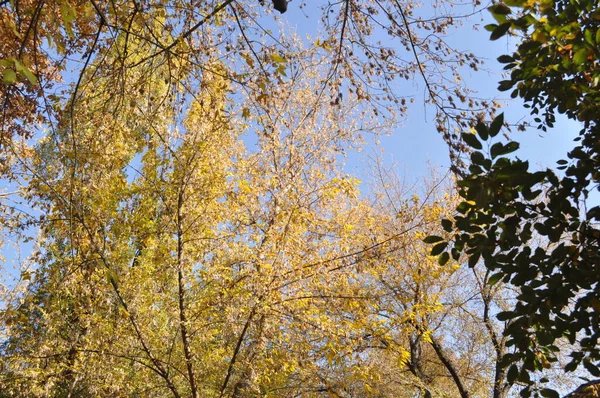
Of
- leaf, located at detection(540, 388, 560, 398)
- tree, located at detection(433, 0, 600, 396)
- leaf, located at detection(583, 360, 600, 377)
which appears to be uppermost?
tree, located at detection(433, 0, 600, 396)

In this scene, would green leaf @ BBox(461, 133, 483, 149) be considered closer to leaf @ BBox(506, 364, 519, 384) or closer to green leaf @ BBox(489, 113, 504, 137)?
green leaf @ BBox(489, 113, 504, 137)

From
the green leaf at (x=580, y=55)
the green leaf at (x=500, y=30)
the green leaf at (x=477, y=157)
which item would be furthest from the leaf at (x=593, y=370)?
the green leaf at (x=500, y=30)

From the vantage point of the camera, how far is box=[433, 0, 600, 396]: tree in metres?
1.70

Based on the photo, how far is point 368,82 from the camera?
12.2 feet

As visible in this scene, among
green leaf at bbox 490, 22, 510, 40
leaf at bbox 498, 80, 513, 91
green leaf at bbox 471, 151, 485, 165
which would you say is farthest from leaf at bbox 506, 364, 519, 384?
green leaf at bbox 490, 22, 510, 40

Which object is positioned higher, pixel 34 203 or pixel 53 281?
pixel 34 203

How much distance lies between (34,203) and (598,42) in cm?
545

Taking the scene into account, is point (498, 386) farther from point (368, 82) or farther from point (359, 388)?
point (368, 82)

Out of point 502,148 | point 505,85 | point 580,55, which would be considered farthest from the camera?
point 505,85

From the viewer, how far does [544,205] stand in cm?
186

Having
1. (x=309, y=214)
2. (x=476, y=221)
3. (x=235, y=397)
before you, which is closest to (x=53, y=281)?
(x=235, y=397)

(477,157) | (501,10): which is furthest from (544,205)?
(501,10)

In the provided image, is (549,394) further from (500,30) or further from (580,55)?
(500,30)

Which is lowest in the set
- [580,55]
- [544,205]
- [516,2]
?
[544,205]
